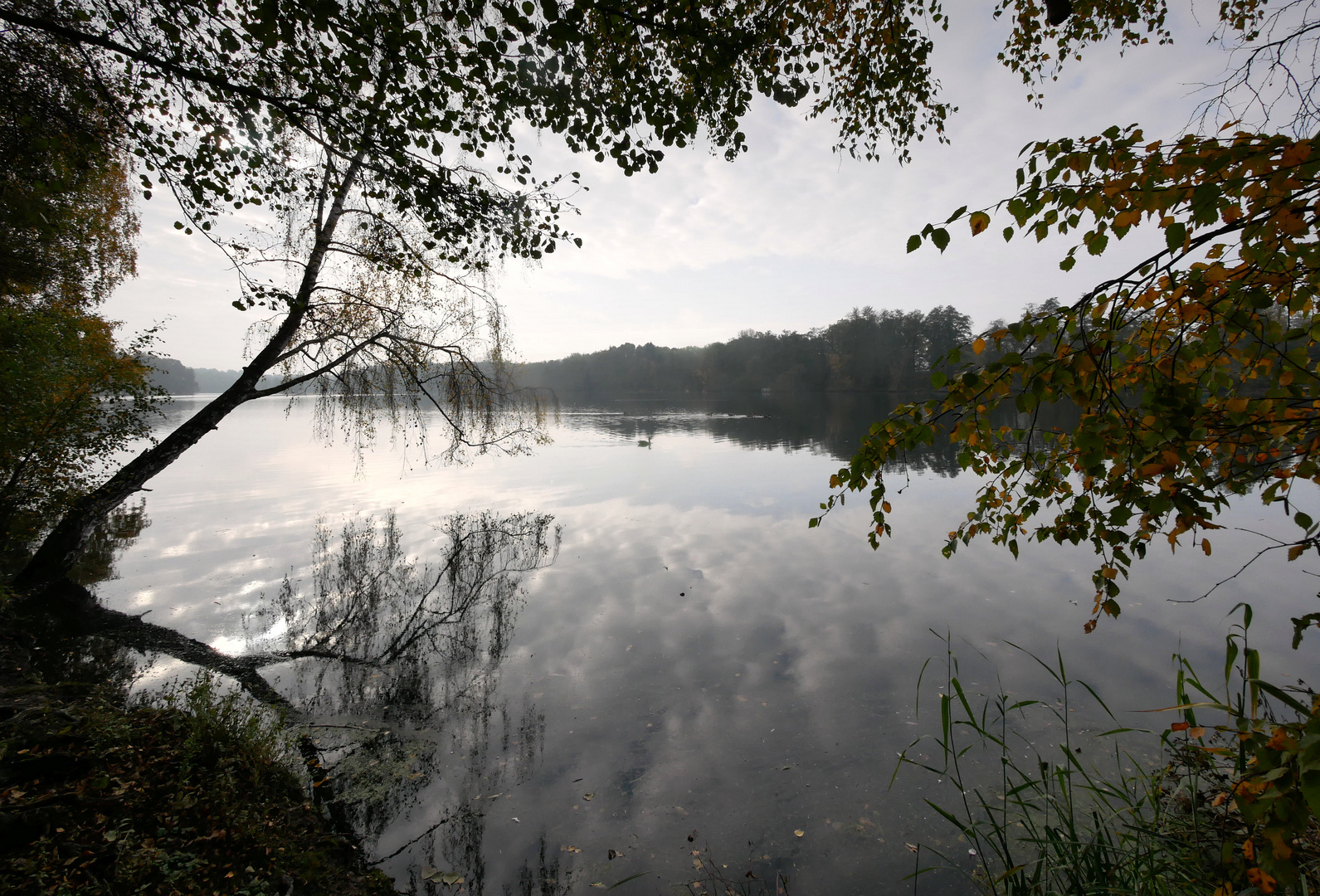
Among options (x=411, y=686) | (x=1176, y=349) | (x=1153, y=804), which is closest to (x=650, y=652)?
(x=411, y=686)

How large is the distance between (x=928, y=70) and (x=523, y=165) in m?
4.35

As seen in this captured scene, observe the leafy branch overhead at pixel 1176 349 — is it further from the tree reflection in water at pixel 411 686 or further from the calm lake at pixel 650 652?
the tree reflection in water at pixel 411 686

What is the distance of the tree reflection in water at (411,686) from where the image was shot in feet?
15.2

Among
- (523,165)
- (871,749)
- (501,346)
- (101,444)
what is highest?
(523,165)

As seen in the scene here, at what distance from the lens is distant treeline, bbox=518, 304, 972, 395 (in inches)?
3211

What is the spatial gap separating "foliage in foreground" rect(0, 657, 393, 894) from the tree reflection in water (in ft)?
A: 1.64

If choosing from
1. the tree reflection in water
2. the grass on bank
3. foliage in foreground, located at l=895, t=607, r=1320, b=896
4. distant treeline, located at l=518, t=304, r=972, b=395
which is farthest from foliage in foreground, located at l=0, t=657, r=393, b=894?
distant treeline, located at l=518, t=304, r=972, b=395

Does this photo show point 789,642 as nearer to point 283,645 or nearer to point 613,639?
point 613,639

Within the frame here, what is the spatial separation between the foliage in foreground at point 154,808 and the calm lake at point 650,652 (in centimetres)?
60

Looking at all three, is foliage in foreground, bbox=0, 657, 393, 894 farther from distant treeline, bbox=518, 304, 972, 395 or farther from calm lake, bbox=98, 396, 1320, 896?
distant treeline, bbox=518, 304, 972, 395

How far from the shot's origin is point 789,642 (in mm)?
7824

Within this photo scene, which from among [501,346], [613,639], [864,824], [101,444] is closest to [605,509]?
[501,346]

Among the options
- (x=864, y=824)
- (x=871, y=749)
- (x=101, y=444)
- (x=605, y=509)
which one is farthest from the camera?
(x=605, y=509)

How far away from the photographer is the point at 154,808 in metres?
3.69
